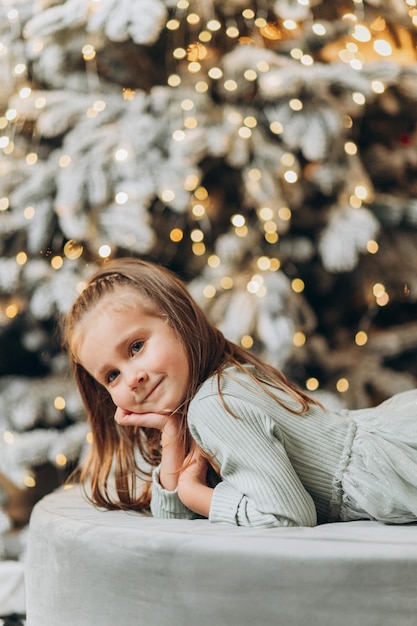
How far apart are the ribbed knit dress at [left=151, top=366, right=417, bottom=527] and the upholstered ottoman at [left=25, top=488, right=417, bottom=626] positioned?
0.05 m

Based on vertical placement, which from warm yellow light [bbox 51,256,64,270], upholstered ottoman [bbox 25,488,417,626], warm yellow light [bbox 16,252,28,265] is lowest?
warm yellow light [bbox 51,256,64,270]

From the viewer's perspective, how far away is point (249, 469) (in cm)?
93

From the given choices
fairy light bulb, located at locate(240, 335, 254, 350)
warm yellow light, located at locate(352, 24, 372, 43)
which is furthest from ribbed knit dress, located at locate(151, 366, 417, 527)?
warm yellow light, located at locate(352, 24, 372, 43)

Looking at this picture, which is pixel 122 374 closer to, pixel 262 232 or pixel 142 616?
pixel 142 616

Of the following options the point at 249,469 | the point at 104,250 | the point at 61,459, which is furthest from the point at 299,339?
the point at 249,469

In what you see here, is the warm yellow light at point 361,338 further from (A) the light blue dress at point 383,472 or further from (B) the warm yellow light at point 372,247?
(A) the light blue dress at point 383,472

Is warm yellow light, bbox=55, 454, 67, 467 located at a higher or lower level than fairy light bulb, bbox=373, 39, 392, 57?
lower

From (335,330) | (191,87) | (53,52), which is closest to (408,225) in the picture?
(335,330)

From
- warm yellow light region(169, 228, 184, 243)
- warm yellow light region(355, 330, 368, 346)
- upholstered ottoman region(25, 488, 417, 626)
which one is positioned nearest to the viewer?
upholstered ottoman region(25, 488, 417, 626)

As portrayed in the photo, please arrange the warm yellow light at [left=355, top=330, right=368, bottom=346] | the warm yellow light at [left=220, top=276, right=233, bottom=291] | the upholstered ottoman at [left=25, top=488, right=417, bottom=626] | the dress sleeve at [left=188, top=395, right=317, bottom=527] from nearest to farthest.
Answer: the upholstered ottoman at [left=25, top=488, right=417, bottom=626] < the dress sleeve at [left=188, top=395, right=317, bottom=527] < the warm yellow light at [left=220, top=276, right=233, bottom=291] < the warm yellow light at [left=355, top=330, right=368, bottom=346]

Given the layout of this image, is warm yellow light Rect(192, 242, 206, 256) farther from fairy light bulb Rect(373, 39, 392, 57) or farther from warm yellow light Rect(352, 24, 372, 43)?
fairy light bulb Rect(373, 39, 392, 57)

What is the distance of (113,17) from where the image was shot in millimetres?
1826

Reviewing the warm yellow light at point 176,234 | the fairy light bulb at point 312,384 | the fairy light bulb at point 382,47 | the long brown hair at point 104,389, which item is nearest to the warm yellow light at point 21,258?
the warm yellow light at point 176,234

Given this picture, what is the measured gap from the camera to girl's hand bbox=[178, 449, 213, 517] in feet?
3.36
